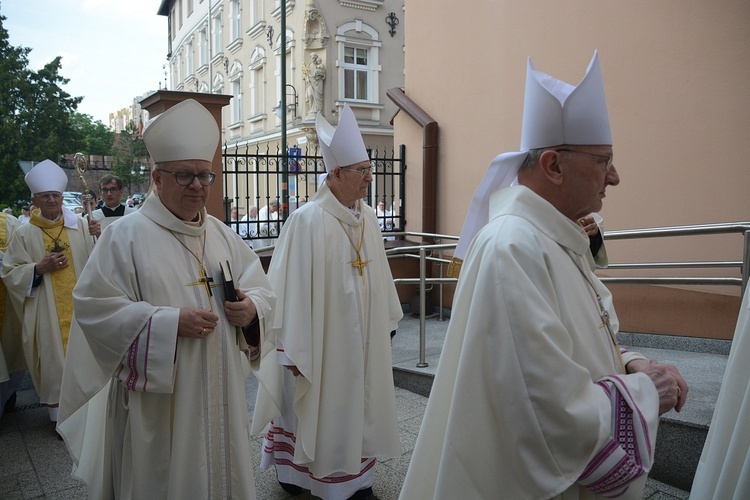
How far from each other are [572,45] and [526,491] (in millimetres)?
6063

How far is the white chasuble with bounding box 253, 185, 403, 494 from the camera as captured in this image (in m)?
3.78

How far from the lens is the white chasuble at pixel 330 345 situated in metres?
3.78

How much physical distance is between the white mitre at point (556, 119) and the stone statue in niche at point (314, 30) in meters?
21.0

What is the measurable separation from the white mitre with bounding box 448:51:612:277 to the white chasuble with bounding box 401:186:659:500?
0.14 meters

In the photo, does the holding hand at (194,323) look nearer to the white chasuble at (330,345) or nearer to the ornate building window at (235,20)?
the white chasuble at (330,345)

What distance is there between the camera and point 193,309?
2.68 m

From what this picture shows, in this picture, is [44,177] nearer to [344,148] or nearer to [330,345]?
[344,148]

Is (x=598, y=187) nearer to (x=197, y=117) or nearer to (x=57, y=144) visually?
(x=197, y=117)

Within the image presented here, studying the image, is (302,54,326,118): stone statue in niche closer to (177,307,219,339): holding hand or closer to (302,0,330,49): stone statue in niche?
(302,0,330,49): stone statue in niche

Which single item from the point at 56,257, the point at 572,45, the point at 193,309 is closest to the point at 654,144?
the point at 572,45

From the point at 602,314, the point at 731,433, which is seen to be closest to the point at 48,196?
the point at 602,314

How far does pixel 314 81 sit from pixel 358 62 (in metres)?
2.19

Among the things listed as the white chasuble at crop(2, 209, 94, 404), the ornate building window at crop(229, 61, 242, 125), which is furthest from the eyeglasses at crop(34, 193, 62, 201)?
the ornate building window at crop(229, 61, 242, 125)

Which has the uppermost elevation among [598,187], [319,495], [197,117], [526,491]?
[197,117]
